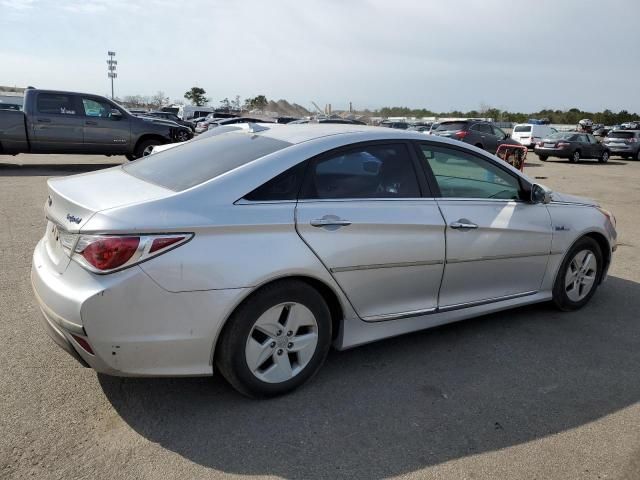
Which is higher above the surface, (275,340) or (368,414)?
(275,340)

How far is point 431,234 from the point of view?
3.69 meters

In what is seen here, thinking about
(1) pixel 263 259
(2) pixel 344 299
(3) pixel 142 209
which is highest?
(3) pixel 142 209

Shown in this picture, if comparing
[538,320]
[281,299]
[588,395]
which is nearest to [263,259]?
[281,299]

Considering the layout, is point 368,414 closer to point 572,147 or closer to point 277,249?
point 277,249

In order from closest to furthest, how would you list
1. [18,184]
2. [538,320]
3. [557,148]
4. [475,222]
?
[475,222] → [538,320] → [18,184] → [557,148]

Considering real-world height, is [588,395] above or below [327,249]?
below

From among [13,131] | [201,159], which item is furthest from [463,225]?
[13,131]

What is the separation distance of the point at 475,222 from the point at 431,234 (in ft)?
1.48

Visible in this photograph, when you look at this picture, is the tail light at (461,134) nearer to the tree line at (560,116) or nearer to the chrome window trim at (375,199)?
the chrome window trim at (375,199)

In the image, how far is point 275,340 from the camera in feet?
10.3

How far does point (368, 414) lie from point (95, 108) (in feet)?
43.7

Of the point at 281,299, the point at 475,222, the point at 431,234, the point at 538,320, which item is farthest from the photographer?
the point at 538,320

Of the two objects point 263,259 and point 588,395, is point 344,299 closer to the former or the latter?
point 263,259

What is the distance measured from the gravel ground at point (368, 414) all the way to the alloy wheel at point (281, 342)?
0.19m
